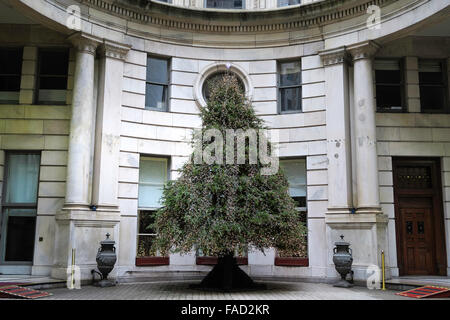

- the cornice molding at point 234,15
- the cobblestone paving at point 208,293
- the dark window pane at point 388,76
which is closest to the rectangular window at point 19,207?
the cobblestone paving at point 208,293

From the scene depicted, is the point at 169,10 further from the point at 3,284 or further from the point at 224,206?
the point at 3,284

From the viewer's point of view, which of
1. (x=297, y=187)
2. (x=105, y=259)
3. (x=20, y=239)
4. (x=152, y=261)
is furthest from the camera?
(x=297, y=187)

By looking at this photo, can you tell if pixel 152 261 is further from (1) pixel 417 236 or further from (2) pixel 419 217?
(2) pixel 419 217

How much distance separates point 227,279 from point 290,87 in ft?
26.8

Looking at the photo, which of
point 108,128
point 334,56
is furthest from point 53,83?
point 334,56

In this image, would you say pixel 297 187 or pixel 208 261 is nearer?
pixel 208 261

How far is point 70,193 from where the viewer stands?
50.1 ft

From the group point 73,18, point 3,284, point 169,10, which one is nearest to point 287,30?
point 169,10

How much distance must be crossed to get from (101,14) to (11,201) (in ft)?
23.9

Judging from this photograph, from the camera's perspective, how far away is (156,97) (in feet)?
58.2

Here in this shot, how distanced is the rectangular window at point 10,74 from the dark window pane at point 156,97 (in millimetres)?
4626

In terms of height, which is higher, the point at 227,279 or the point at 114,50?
the point at 114,50

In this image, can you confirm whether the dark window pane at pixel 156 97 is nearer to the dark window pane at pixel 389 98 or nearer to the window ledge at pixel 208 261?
the window ledge at pixel 208 261

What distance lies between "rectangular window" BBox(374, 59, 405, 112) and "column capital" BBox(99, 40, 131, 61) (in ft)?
30.8
